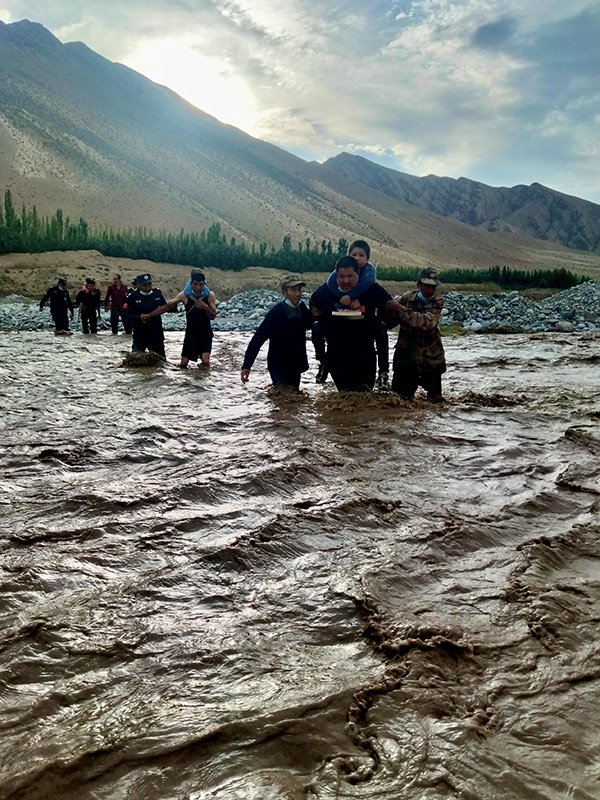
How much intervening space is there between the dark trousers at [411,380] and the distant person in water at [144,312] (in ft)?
14.1

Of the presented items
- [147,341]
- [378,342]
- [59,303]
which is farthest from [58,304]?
[378,342]

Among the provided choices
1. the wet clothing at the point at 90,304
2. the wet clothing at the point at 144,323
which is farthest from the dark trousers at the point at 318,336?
the wet clothing at the point at 90,304

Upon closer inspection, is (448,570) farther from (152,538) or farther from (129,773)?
(129,773)

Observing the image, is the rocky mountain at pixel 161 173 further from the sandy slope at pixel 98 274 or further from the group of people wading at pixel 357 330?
the group of people wading at pixel 357 330

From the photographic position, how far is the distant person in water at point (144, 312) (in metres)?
9.74

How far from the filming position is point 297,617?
2.57m

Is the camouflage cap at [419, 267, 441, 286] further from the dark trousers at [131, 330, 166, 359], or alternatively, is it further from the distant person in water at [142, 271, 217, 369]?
the dark trousers at [131, 330, 166, 359]

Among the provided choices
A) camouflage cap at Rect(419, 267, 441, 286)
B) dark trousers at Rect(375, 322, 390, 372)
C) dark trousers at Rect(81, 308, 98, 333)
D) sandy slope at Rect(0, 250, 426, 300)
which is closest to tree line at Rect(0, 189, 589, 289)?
sandy slope at Rect(0, 250, 426, 300)

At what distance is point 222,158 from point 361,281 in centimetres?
14919

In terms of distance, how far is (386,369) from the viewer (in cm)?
734

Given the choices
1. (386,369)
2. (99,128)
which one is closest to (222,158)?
(99,128)

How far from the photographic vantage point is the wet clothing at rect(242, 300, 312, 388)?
23.4ft

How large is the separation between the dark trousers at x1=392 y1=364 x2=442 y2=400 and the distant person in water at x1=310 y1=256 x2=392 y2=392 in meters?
0.31

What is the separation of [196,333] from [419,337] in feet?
14.0
